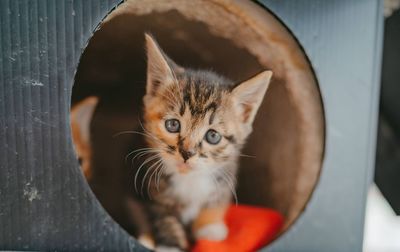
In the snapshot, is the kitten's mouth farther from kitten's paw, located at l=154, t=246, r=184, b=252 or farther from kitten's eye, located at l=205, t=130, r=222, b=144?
kitten's paw, located at l=154, t=246, r=184, b=252

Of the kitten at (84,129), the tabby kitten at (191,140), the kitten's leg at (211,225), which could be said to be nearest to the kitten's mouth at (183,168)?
the tabby kitten at (191,140)

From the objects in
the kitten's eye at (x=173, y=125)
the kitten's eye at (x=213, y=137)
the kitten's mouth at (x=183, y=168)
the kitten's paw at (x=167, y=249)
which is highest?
the kitten's eye at (x=173, y=125)

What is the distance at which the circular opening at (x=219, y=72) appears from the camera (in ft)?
2.79

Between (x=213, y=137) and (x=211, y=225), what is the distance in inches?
9.8

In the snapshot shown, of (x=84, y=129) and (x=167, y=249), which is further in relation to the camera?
(x=84, y=129)

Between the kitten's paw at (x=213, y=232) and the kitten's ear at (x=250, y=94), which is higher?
the kitten's ear at (x=250, y=94)

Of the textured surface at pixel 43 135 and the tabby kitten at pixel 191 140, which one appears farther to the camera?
the tabby kitten at pixel 191 140

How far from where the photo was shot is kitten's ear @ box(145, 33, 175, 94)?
2.82 ft

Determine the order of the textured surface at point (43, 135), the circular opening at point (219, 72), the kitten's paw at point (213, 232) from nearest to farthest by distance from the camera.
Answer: the textured surface at point (43, 135) → the circular opening at point (219, 72) → the kitten's paw at point (213, 232)

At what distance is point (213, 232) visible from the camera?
103cm

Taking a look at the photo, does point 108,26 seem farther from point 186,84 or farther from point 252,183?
point 252,183

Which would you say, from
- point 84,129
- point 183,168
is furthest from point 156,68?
point 84,129

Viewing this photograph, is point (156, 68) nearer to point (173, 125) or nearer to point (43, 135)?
point (173, 125)

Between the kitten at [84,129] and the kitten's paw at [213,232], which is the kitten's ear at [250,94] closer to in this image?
the kitten's paw at [213,232]
